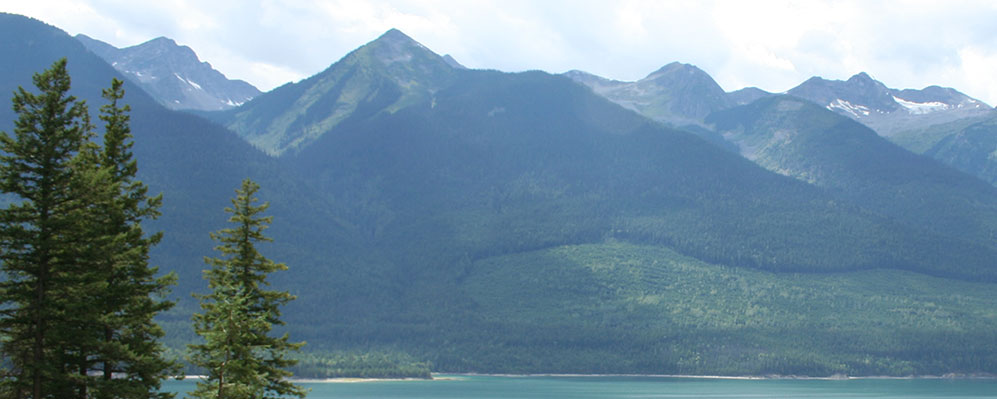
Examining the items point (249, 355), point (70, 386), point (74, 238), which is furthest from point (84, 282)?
point (249, 355)

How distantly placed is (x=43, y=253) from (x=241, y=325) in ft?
28.4

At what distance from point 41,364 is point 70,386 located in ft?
9.78

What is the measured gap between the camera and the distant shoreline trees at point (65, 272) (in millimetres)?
39500

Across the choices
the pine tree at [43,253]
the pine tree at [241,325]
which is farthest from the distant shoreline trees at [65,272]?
the pine tree at [241,325]

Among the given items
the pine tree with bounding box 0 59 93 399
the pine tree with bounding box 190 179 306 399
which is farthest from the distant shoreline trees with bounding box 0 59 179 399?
the pine tree with bounding box 190 179 306 399

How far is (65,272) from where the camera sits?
40438mm

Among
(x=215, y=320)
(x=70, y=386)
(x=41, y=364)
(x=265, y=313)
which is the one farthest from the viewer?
(x=265, y=313)

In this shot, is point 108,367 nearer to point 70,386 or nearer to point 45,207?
point 70,386

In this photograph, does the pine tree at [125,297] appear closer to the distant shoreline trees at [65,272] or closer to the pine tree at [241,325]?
the distant shoreline trees at [65,272]

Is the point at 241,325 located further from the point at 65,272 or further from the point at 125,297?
the point at 65,272

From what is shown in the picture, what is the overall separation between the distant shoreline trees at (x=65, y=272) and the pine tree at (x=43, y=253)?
0.04 meters

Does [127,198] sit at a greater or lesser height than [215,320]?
greater

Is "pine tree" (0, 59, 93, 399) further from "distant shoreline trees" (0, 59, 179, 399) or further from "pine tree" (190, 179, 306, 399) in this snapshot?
"pine tree" (190, 179, 306, 399)

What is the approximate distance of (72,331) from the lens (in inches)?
1599
